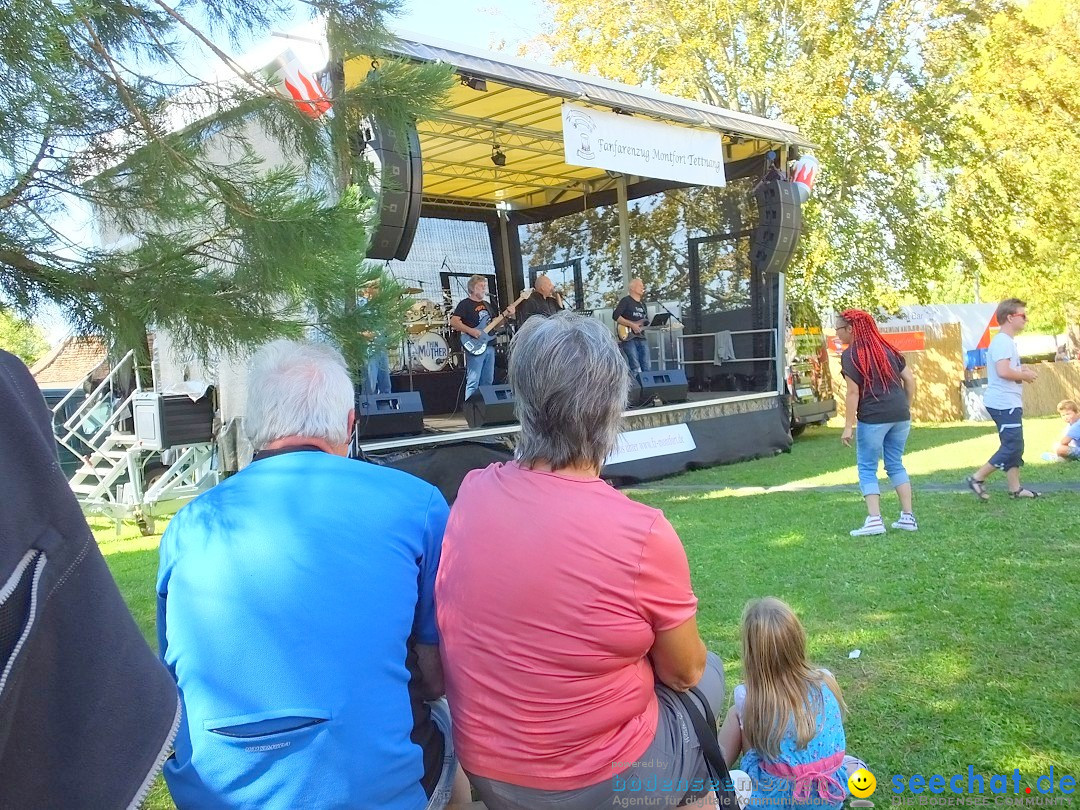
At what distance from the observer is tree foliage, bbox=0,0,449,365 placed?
88.9 inches

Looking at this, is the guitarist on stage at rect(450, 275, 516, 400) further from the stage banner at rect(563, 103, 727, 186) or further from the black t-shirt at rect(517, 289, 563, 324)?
the stage banner at rect(563, 103, 727, 186)

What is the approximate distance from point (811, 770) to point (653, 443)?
20.8 ft

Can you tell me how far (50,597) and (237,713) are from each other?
843 mm

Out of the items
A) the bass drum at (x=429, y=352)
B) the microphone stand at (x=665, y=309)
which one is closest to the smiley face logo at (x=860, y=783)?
the bass drum at (x=429, y=352)

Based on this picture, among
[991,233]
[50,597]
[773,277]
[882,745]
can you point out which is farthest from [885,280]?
[50,597]

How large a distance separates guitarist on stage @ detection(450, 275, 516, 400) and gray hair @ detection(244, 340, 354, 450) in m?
5.97

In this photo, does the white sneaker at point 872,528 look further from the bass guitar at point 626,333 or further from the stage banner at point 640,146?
the bass guitar at point 626,333

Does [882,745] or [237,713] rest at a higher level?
[237,713]

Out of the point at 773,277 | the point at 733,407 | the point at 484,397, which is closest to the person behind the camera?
the point at 484,397

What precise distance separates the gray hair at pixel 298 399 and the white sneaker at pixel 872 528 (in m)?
3.91

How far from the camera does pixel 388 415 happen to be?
617 centimetres

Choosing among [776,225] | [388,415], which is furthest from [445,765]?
[776,225]

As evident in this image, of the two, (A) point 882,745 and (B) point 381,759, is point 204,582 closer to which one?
(B) point 381,759

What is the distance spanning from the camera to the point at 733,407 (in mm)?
9211
